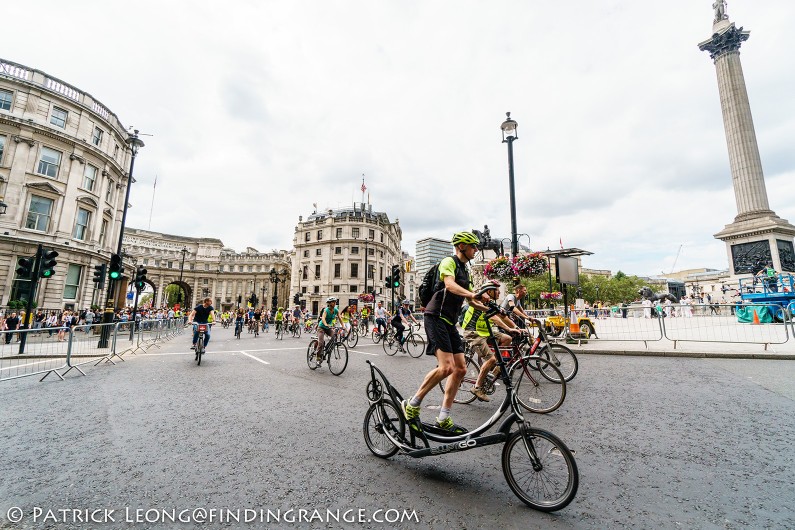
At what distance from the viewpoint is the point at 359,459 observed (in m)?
3.50

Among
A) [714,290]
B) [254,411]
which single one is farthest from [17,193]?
[714,290]

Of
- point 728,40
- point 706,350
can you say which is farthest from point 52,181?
point 728,40

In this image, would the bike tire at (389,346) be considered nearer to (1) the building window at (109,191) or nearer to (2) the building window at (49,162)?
(2) the building window at (49,162)

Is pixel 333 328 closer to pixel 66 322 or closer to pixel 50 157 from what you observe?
pixel 66 322

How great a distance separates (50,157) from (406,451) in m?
34.9

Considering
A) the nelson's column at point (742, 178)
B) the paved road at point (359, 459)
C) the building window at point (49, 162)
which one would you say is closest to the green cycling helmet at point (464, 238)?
the paved road at point (359, 459)

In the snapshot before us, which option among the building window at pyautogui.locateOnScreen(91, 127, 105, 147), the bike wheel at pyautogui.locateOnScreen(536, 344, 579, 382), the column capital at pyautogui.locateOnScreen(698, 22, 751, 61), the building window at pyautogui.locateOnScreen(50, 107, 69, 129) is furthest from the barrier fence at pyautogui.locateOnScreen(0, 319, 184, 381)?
the column capital at pyautogui.locateOnScreen(698, 22, 751, 61)

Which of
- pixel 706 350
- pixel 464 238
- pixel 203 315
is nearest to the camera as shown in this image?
pixel 464 238

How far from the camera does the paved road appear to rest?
8.49 feet

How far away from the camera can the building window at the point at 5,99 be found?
920 inches

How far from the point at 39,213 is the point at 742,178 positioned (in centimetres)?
5504

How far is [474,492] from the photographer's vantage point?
2844mm

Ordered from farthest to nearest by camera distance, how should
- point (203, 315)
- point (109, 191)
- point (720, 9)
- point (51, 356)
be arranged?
point (720, 9), point (109, 191), point (203, 315), point (51, 356)

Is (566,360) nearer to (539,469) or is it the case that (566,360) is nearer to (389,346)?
(539,469)
